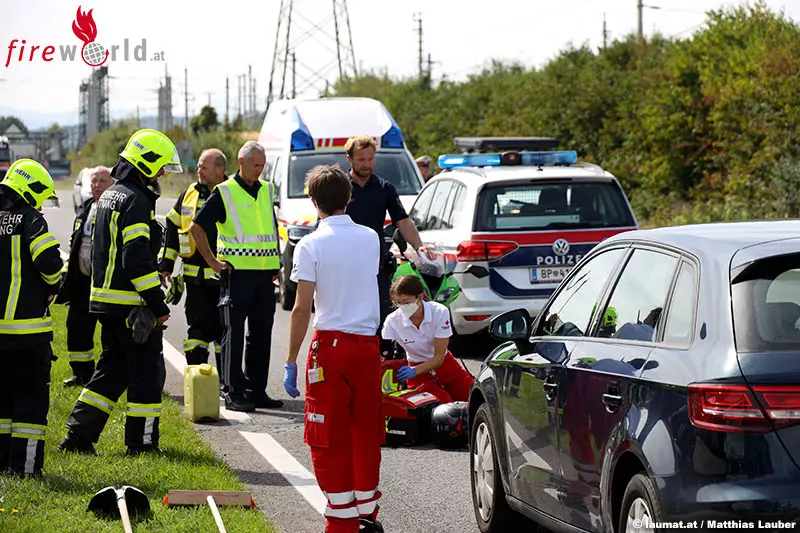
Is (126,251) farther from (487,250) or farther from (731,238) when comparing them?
(487,250)

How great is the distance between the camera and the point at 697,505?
398 cm

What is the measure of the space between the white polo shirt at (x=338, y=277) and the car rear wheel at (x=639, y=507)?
1912 mm

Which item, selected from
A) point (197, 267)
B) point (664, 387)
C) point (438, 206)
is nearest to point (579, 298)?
point (664, 387)

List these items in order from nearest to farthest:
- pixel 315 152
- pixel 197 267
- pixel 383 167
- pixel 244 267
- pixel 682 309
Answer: pixel 682 309, pixel 244 267, pixel 197 267, pixel 383 167, pixel 315 152

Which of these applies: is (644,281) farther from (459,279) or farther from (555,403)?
(459,279)

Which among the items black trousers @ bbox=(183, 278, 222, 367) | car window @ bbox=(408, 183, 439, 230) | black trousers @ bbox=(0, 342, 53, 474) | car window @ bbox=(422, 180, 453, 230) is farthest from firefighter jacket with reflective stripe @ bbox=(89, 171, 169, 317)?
car window @ bbox=(408, 183, 439, 230)

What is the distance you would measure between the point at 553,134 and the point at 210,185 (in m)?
26.6

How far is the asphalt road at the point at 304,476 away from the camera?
21.9ft

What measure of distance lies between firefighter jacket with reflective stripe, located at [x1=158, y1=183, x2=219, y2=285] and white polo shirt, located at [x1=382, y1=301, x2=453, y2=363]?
2050 mm

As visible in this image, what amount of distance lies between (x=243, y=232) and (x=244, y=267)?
0.89 ft

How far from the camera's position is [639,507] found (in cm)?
433

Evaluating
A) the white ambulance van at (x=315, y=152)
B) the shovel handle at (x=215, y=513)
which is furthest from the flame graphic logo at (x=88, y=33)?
the shovel handle at (x=215, y=513)

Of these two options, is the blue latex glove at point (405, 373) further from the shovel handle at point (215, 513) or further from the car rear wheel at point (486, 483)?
the shovel handle at point (215, 513)

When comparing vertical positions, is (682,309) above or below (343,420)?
above
